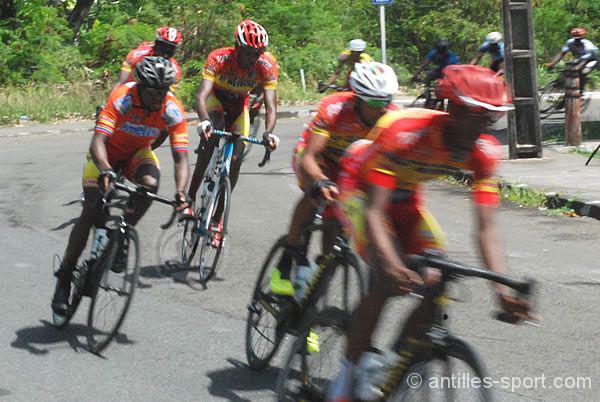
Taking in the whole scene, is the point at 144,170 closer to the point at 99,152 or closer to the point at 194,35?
the point at 99,152

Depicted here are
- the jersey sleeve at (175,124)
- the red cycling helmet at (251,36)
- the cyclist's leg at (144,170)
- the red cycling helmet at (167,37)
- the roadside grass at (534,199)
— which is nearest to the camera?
the jersey sleeve at (175,124)

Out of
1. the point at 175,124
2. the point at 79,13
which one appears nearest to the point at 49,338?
the point at 175,124

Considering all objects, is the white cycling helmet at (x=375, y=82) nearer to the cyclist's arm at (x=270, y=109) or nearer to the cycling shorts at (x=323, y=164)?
the cycling shorts at (x=323, y=164)

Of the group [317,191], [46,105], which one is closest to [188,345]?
[317,191]

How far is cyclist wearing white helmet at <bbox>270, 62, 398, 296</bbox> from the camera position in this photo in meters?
5.97

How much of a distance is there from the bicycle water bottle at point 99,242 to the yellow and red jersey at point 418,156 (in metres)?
2.88

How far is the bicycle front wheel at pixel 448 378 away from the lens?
13.8ft

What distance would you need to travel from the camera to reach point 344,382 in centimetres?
481

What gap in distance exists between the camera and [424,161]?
474 cm

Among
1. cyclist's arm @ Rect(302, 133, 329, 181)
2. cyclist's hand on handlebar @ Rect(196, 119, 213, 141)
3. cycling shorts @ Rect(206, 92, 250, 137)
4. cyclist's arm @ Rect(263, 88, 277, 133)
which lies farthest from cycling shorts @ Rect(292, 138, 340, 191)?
cycling shorts @ Rect(206, 92, 250, 137)

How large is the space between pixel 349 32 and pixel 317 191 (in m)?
30.0

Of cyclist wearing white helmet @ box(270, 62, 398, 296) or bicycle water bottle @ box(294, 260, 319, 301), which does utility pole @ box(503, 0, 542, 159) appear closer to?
A: cyclist wearing white helmet @ box(270, 62, 398, 296)

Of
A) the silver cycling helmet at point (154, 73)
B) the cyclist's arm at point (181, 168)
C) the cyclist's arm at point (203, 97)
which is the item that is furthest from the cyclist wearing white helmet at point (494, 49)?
the silver cycling helmet at point (154, 73)

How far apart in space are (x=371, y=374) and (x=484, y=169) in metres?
1.02
